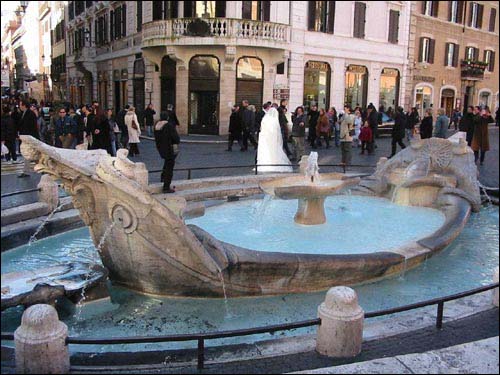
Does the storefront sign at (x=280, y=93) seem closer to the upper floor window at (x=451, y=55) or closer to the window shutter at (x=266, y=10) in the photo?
the window shutter at (x=266, y=10)

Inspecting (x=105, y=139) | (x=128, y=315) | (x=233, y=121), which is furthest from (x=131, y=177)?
(x=233, y=121)

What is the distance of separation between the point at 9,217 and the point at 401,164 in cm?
711

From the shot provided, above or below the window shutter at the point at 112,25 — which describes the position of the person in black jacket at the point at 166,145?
below

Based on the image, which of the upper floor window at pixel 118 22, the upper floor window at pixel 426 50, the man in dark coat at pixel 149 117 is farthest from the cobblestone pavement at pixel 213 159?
the upper floor window at pixel 426 50

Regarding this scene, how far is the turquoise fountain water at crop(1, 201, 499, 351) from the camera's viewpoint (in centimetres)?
488

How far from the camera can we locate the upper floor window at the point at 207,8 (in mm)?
24683

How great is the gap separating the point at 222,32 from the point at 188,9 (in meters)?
2.43

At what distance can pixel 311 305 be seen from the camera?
5.54 m

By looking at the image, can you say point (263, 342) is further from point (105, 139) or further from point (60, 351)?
point (105, 139)

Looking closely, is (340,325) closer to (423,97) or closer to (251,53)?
(251,53)

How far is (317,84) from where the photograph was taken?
27.5 metres

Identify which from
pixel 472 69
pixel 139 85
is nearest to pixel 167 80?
pixel 139 85

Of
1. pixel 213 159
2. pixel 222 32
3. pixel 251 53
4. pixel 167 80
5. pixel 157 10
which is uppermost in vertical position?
pixel 157 10

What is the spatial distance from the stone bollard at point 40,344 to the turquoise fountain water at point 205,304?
2.72 ft
